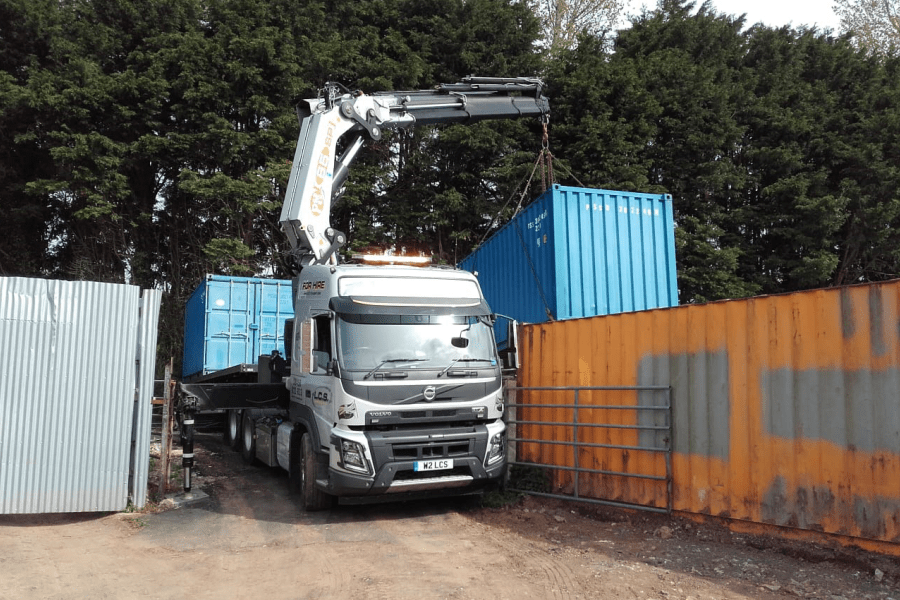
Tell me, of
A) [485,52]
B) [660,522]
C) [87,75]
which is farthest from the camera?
[485,52]

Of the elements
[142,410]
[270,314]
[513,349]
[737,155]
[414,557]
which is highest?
[737,155]

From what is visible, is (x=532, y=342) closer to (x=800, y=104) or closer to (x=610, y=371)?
(x=610, y=371)

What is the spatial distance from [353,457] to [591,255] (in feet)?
16.4

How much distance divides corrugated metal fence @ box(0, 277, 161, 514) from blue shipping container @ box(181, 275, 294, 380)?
571 cm

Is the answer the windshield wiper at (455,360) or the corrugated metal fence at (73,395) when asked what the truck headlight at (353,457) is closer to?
the windshield wiper at (455,360)

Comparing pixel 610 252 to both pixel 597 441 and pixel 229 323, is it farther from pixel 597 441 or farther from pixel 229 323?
pixel 229 323

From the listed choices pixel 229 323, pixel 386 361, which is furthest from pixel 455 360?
→ pixel 229 323

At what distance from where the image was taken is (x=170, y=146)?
2089cm

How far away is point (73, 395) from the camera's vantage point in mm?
6836

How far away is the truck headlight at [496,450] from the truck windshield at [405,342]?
2.83 ft

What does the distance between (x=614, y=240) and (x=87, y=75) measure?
18412 mm

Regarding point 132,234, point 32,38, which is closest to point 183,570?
point 132,234

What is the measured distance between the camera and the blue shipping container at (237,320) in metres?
12.9

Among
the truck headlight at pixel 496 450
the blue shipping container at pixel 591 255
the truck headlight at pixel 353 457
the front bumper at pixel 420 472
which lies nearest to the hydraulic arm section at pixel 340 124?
the blue shipping container at pixel 591 255
